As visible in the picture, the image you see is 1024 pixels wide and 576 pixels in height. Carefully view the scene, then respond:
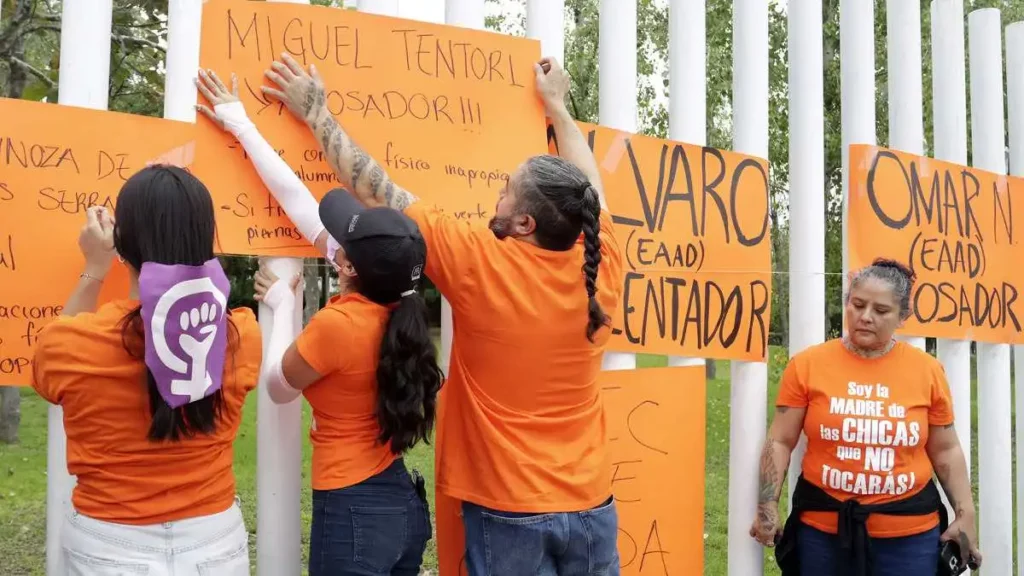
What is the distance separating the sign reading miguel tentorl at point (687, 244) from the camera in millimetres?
3271

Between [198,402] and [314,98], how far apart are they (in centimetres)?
101

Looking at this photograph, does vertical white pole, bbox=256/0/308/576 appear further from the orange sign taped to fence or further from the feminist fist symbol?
the orange sign taped to fence

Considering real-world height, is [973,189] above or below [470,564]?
above

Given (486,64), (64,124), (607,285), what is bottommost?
(607,285)

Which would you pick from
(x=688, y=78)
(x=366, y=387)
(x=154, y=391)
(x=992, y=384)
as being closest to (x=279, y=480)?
(x=366, y=387)

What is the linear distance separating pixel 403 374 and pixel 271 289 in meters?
0.59

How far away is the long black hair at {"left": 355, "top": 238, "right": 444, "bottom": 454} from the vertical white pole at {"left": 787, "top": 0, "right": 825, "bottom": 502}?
1.90 metres

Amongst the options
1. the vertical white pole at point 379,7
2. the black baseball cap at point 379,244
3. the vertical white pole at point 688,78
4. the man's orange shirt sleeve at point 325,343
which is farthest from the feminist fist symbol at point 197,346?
the vertical white pole at point 688,78

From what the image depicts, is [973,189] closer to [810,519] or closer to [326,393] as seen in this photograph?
[810,519]

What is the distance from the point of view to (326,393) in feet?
7.85

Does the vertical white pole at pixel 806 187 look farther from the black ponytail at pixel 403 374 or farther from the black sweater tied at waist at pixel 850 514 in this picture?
the black ponytail at pixel 403 374

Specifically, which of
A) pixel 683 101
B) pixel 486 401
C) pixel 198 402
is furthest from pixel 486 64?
pixel 198 402

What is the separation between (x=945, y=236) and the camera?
3.99 m

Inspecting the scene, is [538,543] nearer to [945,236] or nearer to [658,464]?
[658,464]
